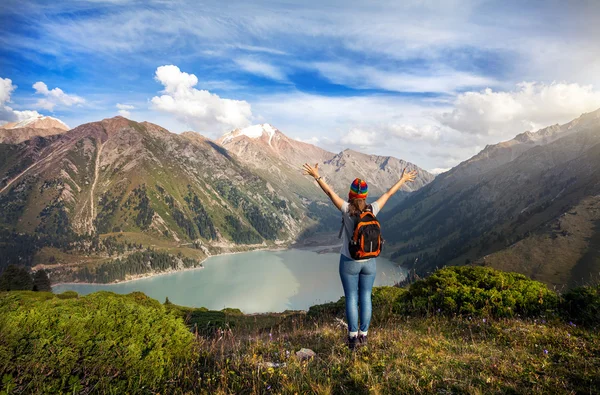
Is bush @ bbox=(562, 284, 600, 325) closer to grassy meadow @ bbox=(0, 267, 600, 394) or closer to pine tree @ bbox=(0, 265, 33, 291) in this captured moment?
Answer: grassy meadow @ bbox=(0, 267, 600, 394)

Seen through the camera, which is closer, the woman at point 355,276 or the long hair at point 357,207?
the woman at point 355,276

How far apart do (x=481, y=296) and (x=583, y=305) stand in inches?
111

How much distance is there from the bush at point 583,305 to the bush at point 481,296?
39cm

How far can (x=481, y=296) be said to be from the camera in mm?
11344

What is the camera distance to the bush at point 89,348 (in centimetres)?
466

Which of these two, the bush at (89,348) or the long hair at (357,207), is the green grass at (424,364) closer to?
the bush at (89,348)

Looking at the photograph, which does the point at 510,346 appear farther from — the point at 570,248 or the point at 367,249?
the point at 570,248

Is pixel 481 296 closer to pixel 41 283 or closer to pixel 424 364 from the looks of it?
pixel 424 364

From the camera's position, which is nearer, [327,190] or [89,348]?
[89,348]

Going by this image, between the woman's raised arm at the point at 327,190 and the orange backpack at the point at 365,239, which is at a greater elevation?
the woman's raised arm at the point at 327,190

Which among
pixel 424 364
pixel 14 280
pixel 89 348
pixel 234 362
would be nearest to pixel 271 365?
pixel 234 362

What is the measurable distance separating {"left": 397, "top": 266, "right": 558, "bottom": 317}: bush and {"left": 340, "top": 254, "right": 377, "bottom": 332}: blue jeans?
187 inches

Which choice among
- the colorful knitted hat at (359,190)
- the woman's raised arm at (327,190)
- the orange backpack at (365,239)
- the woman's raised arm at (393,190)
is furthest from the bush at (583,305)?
the woman's raised arm at (327,190)

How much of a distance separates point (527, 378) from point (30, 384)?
26.0 ft
